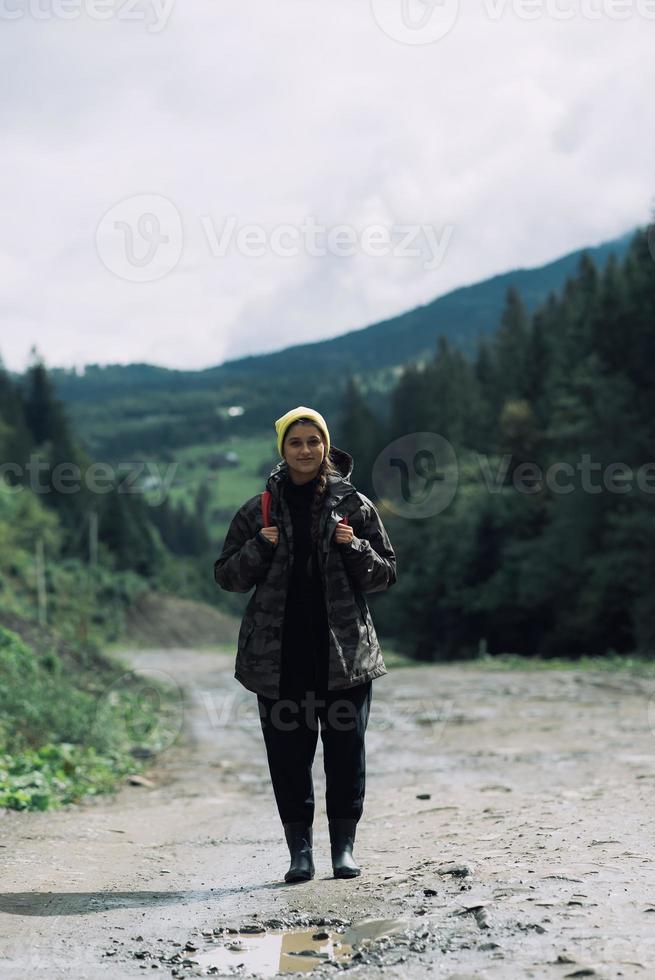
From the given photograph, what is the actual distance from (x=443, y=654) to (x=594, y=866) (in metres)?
52.5

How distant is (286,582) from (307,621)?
0.72 feet

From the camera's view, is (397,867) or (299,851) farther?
(397,867)

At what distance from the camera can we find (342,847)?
19.0 ft


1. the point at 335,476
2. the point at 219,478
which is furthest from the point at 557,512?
the point at 219,478

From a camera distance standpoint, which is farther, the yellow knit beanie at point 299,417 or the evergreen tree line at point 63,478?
the evergreen tree line at point 63,478

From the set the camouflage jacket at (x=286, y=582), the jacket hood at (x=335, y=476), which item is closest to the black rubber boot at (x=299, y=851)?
the camouflage jacket at (x=286, y=582)

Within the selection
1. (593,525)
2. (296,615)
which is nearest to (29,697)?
(296,615)

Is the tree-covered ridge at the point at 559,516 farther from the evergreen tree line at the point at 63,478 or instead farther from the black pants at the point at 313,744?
the evergreen tree line at the point at 63,478

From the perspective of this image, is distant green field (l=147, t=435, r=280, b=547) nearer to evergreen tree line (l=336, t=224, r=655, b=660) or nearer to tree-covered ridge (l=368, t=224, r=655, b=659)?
evergreen tree line (l=336, t=224, r=655, b=660)

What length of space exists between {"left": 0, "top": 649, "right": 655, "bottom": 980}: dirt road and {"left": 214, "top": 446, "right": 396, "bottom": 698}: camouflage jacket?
103cm

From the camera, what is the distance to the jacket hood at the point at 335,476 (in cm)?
580

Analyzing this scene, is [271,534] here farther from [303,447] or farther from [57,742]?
[57,742]

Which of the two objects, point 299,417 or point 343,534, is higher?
point 299,417

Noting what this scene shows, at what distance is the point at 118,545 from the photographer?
10506 centimetres
